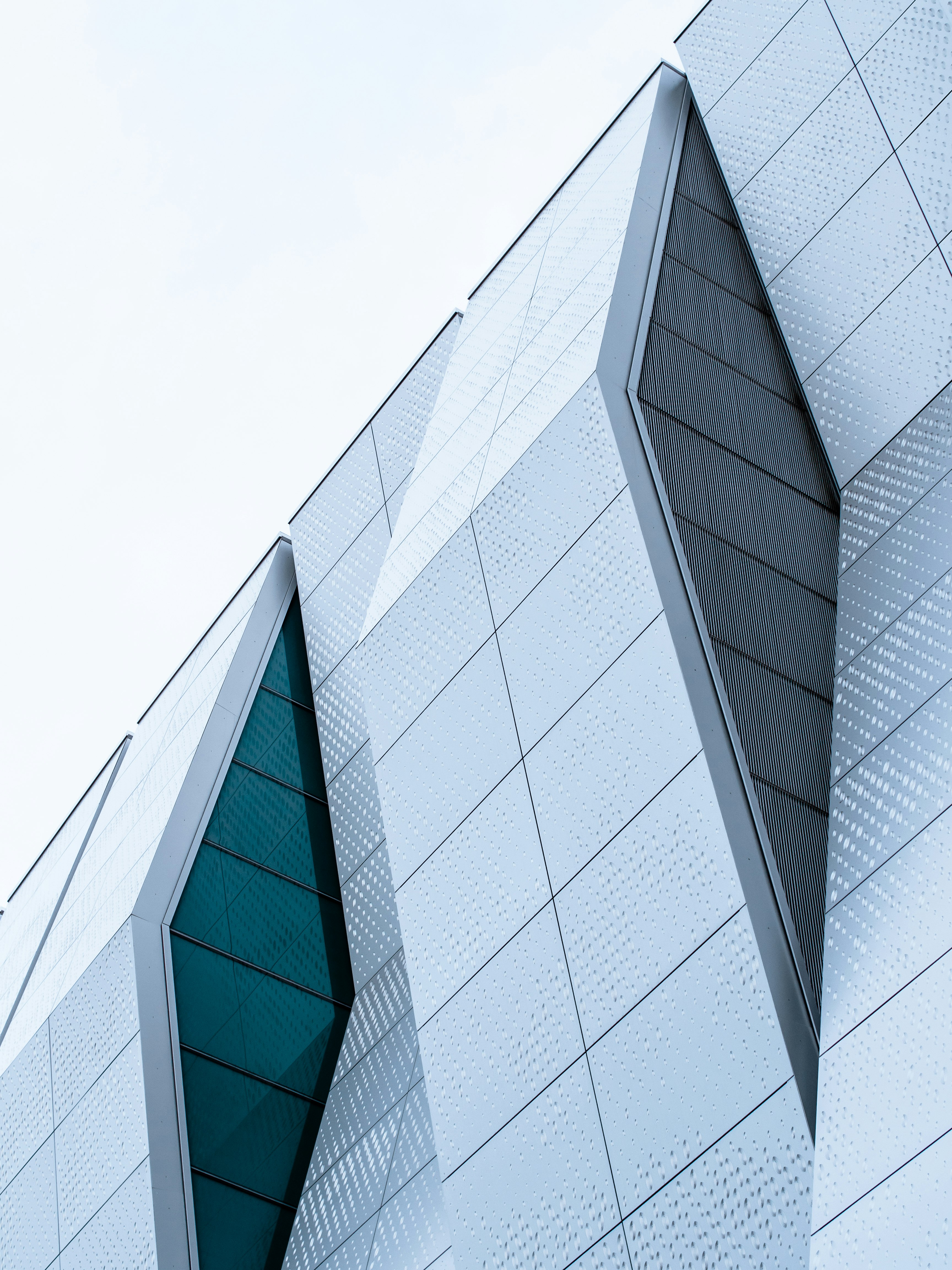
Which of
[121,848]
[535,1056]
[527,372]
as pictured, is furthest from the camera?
[121,848]

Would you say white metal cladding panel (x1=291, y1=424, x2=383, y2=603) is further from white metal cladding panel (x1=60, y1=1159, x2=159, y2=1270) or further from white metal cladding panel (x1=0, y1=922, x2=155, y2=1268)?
white metal cladding panel (x1=60, y1=1159, x2=159, y2=1270)

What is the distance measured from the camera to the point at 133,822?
536 inches

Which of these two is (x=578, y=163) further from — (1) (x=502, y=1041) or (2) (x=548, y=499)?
(1) (x=502, y=1041)

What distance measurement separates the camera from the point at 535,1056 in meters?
7.76

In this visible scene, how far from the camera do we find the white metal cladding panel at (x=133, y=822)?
12.5m

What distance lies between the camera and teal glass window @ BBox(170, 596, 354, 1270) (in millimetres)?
11117

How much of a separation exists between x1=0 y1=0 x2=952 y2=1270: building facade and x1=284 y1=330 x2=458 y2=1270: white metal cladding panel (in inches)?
1.8

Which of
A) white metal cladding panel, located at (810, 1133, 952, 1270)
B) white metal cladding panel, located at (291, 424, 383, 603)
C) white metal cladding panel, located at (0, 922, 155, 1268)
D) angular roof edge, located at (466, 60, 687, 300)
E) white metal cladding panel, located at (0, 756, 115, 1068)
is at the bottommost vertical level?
white metal cladding panel, located at (0, 756, 115, 1068)

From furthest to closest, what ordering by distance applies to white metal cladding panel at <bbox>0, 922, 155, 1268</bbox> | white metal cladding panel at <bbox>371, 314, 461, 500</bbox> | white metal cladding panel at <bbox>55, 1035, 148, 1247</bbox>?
white metal cladding panel at <bbox>371, 314, 461, 500</bbox> → white metal cladding panel at <bbox>55, 1035, 148, 1247</bbox> → white metal cladding panel at <bbox>0, 922, 155, 1268</bbox>

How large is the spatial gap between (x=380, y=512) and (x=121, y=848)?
13.8 ft

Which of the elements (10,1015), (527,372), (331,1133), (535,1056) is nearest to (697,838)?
(535,1056)

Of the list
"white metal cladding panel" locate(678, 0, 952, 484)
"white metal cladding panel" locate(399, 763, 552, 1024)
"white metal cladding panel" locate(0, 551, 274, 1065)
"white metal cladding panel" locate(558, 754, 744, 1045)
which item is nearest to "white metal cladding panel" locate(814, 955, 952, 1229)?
"white metal cladding panel" locate(558, 754, 744, 1045)

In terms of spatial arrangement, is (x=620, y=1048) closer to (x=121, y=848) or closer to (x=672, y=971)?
(x=672, y=971)

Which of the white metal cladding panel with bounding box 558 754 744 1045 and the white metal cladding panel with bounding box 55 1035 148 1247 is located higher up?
the white metal cladding panel with bounding box 558 754 744 1045
